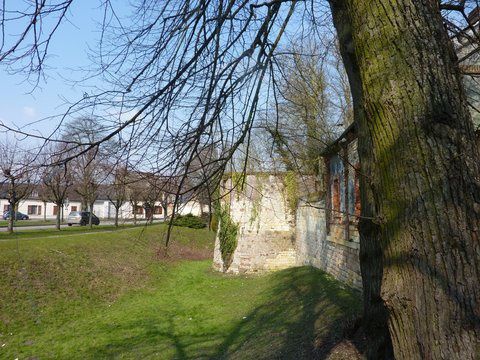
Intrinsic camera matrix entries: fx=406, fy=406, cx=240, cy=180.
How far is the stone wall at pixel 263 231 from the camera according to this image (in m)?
17.2

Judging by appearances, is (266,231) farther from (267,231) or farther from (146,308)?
(146,308)

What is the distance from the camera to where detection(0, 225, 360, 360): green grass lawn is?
805 centimetres

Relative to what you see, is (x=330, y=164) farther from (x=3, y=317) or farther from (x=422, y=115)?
(x=422, y=115)

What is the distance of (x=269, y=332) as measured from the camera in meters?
8.40

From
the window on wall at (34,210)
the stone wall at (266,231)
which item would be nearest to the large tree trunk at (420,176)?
the stone wall at (266,231)

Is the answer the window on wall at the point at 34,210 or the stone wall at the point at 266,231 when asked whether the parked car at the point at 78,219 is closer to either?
the stone wall at the point at 266,231

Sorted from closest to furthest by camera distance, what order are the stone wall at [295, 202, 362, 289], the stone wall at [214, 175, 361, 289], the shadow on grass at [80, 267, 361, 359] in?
the shadow on grass at [80, 267, 361, 359] → the stone wall at [295, 202, 362, 289] → the stone wall at [214, 175, 361, 289]

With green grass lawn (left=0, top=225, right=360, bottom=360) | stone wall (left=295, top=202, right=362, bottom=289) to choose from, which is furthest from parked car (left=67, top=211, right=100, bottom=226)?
stone wall (left=295, top=202, right=362, bottom=289)

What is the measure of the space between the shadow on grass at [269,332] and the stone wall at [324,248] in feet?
Result: 1.24

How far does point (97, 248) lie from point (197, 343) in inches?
379

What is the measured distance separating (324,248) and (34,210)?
55401mm

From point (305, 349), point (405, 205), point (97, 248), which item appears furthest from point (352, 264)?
point (97, 248)

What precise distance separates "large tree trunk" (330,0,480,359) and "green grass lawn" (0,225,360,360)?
11.6 ft

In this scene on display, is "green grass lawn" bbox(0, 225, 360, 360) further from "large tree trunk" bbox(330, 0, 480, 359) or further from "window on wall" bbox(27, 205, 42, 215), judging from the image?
"window on wall" bbox(27, 205, 42, 215)
